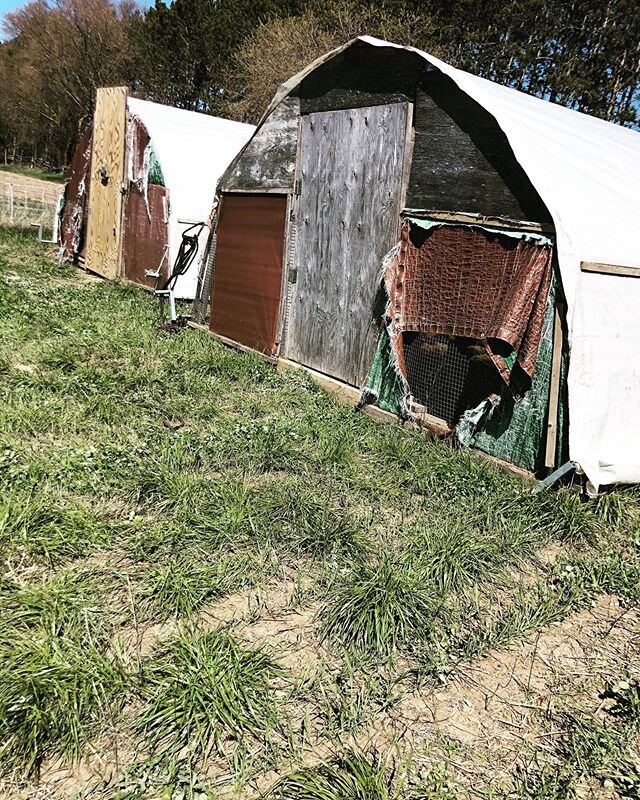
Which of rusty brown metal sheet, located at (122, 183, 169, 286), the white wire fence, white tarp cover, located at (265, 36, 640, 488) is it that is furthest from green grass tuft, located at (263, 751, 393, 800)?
the white wire fence

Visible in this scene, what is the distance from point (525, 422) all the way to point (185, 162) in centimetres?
868

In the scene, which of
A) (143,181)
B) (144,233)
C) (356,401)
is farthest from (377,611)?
(143,181)

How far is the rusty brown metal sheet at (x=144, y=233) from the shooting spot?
11336 millimetres

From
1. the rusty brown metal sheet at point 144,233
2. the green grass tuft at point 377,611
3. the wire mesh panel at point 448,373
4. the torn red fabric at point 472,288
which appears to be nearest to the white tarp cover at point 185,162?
the rusty brown metal sheet at point 144,233

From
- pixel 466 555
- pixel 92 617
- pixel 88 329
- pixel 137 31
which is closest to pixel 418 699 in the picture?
pixel 466 555

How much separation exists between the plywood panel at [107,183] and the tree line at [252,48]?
12.3 metres

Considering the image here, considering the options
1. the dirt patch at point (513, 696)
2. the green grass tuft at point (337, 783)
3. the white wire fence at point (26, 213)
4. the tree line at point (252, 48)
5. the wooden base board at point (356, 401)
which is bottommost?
the dirt patch at point (513, 696)

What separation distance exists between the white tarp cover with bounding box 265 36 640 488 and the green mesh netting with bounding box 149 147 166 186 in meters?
7.05

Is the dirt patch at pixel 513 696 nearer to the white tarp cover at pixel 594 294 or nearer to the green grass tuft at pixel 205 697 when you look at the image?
the green grass tuft at pixel 205 697

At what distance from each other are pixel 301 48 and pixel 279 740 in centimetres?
2532

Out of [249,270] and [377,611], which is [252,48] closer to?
[249,270]

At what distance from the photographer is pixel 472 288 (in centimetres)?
528

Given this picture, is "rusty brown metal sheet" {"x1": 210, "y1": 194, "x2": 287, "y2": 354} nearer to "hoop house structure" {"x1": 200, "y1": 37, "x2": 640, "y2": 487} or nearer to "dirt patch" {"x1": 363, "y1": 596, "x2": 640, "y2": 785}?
"hoop house structure" {"x1": 200, "y1": 37, "x2": 640, "y2": 487}

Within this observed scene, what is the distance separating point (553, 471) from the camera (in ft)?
15.7
